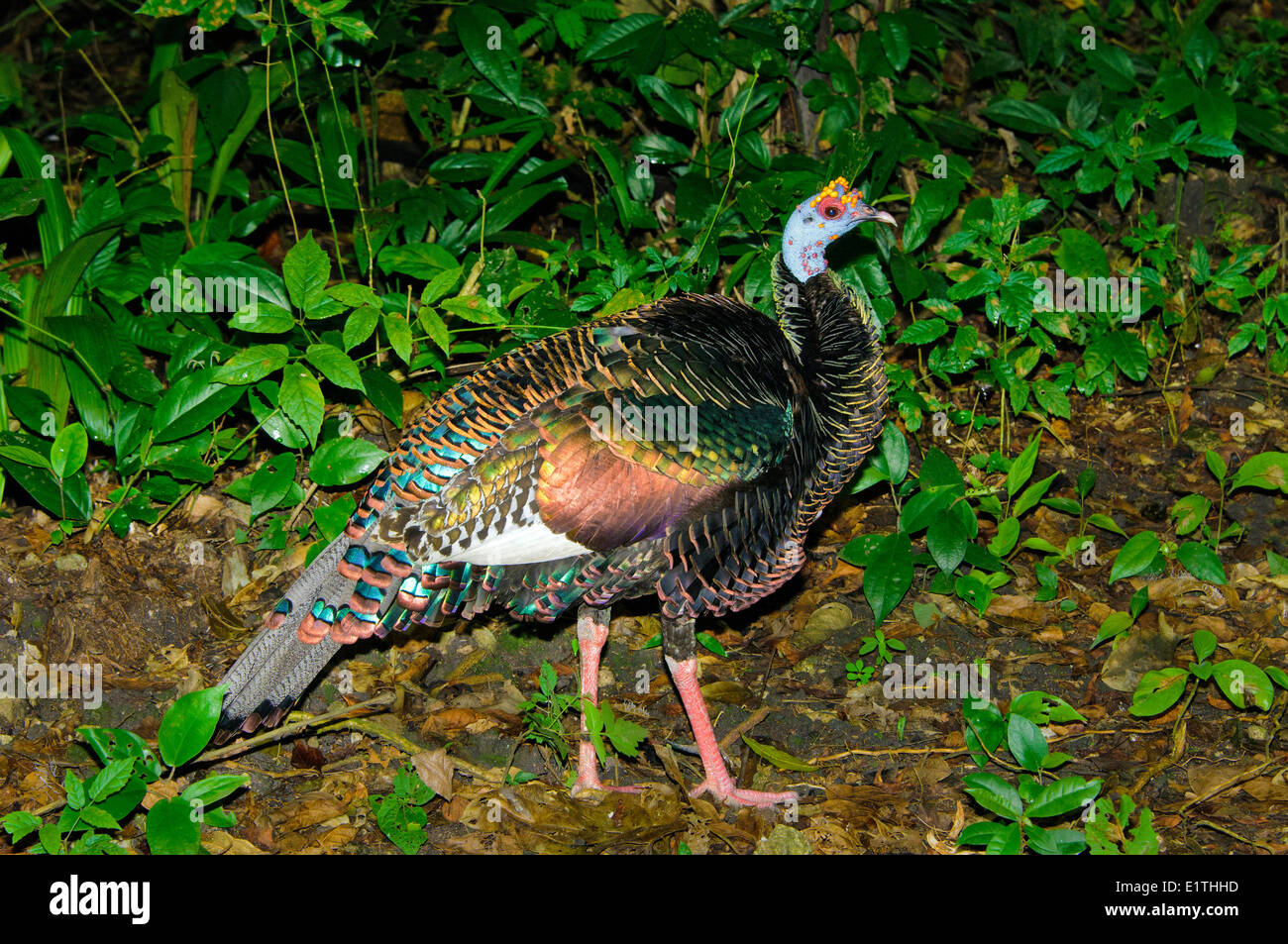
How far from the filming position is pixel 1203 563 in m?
4.54

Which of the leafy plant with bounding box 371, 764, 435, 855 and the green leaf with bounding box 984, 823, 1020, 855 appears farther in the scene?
the leafy plant with bounding box 371, 764, 435, 855

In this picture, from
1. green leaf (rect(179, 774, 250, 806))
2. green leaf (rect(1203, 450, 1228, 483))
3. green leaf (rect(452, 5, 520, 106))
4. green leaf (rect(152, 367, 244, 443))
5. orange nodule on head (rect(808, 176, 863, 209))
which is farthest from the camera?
green leaf (rect(452, 5, 520, 106))

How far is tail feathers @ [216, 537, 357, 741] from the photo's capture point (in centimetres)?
376

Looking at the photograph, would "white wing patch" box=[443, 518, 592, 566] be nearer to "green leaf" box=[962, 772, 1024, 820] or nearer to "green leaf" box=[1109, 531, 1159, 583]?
"green leaf" box=[962, 772, 1024, 820]

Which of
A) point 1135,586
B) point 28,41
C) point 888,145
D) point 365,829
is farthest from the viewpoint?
point 28,41

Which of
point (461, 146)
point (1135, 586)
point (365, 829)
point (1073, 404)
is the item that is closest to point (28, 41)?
point (461, 146)

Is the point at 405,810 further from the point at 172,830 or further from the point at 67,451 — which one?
the point at 67,451

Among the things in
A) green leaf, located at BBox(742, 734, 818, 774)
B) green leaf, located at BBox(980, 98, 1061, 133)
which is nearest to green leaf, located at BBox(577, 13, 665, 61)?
green leaf, located at BBox(980, 98, 1061, 133)

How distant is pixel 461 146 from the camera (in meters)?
5.99

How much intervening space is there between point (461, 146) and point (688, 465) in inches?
120

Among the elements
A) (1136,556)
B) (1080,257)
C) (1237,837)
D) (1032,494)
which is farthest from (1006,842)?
(1080,257)

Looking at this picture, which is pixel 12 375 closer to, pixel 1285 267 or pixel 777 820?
pixel 777 820

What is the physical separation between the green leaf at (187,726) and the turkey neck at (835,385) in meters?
1.94

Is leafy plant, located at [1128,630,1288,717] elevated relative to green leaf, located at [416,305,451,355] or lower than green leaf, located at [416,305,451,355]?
lower
